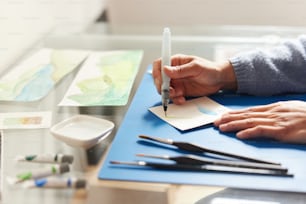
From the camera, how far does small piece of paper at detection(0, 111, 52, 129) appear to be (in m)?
0.85

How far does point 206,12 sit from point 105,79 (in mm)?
816

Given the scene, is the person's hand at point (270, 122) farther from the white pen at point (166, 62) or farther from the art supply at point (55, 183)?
the art supply at point (55, 183)

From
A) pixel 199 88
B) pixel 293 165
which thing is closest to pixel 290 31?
pixel 199 88

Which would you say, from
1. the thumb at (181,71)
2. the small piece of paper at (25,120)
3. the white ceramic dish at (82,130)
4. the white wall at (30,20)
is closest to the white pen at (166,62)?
the thumb at (181,71)

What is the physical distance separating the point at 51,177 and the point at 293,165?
1.24ft

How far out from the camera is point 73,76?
3.45ft

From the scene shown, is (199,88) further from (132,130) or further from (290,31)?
(290,31)

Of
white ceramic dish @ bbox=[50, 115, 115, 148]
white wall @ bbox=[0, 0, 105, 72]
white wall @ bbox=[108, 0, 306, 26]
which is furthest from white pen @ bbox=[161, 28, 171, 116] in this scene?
white wall @ bbox=[108, 0, 306, 26]

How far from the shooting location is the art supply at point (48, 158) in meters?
0.72

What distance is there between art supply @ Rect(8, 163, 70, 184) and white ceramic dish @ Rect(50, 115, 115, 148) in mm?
72

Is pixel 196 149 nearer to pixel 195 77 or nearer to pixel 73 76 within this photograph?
pixel 195 77

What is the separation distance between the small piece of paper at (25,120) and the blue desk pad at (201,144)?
153mm

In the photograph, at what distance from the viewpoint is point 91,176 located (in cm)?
70

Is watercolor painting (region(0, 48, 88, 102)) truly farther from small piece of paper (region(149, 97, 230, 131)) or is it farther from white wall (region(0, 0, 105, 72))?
small piece of paper (region(149, 97, 230, 131))
